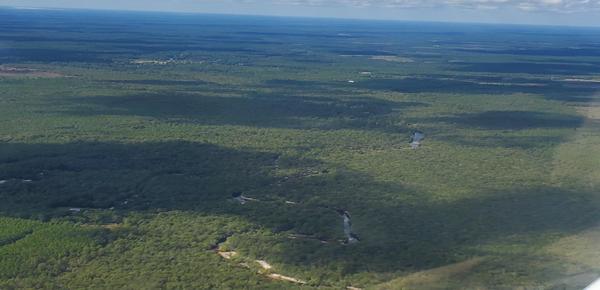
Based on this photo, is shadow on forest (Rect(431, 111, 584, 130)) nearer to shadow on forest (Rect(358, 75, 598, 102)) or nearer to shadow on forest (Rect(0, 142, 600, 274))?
shadow on forest (Rect(358, 75, 598, 102))

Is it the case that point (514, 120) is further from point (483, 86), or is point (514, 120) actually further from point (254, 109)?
point (483, 86)

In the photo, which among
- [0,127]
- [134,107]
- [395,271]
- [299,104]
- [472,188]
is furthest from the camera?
[299,104]

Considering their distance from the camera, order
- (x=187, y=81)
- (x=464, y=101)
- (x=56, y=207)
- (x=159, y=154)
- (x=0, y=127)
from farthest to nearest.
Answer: (x=187, y=81) < (x=464, y=101) < (x=0, y=127) < (x=159, y=154) < (x=56, y=207)

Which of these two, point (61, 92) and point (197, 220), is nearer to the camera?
point (197, 220)

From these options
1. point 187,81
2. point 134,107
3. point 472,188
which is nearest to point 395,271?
point 472,188

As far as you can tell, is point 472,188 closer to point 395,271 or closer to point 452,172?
point 452,172

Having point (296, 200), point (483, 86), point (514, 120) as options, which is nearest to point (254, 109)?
point (514, 120)

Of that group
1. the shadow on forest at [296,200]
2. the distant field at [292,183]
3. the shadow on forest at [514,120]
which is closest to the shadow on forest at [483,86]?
the distant field at [292,183]

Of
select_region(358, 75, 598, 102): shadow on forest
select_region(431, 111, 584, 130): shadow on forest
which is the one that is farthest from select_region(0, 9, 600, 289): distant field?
select_region(358, 75, 598, 102): shadow on forest
